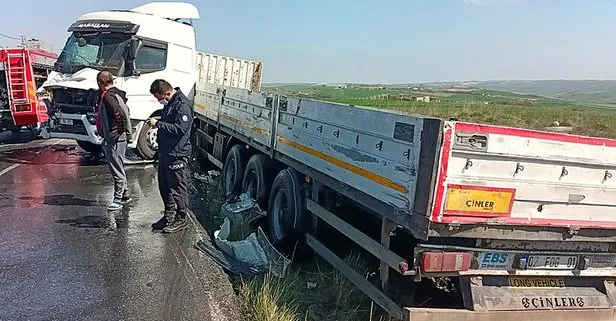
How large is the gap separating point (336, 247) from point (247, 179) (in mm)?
2449

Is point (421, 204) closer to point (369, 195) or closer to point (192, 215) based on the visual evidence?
point (369, 195)

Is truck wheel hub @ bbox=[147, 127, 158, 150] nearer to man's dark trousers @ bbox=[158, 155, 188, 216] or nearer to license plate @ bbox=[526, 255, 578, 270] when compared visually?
man's dark trousers @ bbox=[158, 155, 188, 216]

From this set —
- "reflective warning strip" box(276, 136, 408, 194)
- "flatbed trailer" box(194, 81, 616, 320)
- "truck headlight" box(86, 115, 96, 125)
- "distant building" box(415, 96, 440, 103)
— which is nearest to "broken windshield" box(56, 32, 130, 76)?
"truck headlight" box(86, 115, 96, 125)

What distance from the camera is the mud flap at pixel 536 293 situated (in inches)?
152

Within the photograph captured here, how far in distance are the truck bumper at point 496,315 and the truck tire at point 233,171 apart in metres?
4.78

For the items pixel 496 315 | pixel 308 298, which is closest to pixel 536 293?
pixel 496 315

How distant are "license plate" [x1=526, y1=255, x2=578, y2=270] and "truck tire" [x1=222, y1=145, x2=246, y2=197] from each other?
16.0ft

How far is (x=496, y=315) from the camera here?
12.6ft

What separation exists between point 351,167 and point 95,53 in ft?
28.1

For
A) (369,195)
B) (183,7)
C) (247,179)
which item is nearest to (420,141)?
(369,195)

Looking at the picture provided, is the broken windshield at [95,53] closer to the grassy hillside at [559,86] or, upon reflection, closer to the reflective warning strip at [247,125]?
the reflective warning strip at [247,125]

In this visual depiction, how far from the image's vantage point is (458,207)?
3.48 meters

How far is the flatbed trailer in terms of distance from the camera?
347 centimetres

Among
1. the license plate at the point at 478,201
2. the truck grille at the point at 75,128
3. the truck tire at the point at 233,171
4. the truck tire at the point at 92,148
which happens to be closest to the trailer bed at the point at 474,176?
the license plate at the point at 478,201
